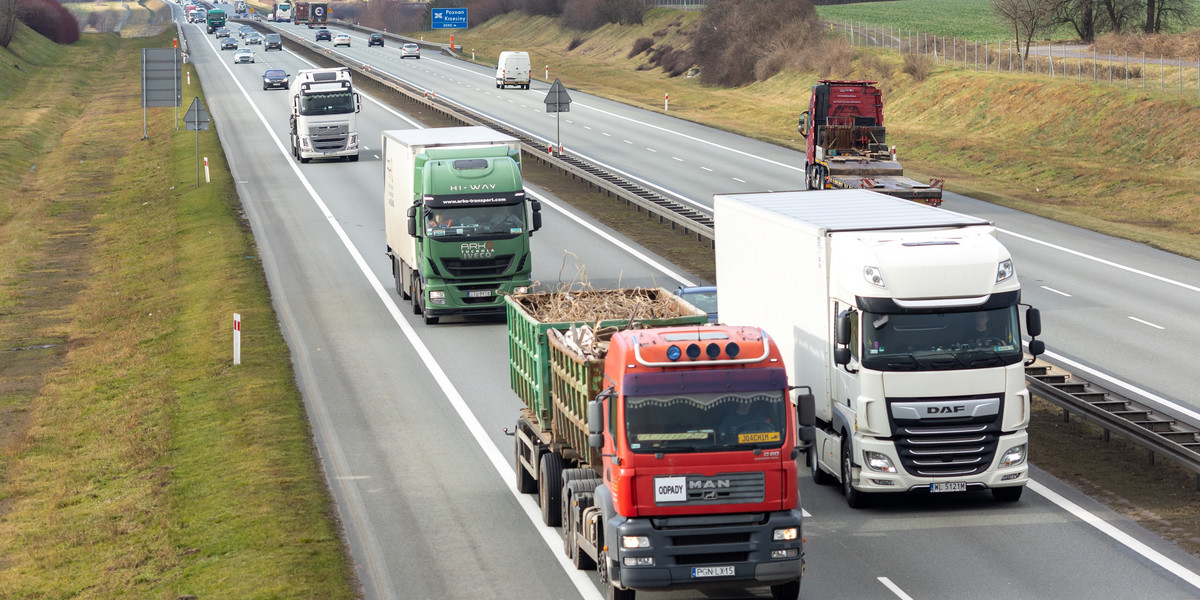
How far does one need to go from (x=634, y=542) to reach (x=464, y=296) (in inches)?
642

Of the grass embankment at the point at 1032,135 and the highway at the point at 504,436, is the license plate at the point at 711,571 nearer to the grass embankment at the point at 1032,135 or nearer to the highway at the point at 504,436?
the highway at the point at 504,436

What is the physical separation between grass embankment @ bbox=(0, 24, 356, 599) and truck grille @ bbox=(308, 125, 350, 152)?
423 cm

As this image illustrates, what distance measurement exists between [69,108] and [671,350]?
76.2 meters

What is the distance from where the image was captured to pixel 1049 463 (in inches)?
720

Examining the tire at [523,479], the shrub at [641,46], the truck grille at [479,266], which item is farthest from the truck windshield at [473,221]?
the shrub at [641,46]

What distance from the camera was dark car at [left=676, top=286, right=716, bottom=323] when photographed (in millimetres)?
23500

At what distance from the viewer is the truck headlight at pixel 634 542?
40.0ft

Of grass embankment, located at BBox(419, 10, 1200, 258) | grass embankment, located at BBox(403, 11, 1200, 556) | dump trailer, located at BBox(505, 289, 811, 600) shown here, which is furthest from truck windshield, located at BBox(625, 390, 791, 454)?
grass embankment, located at BBox(419, 10, 1200, 258)

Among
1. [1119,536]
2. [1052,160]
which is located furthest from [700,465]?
[1052,160]

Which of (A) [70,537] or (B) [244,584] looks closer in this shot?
(B) [244,584]

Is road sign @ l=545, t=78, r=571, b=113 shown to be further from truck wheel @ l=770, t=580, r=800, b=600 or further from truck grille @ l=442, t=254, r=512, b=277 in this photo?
truck wheel @ l=770, t=580, r=800, b=600

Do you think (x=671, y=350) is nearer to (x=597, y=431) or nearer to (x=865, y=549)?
(x=597, y=431)

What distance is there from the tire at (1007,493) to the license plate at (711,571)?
543 cm

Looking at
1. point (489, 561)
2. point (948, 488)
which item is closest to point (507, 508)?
point (489, 561)
